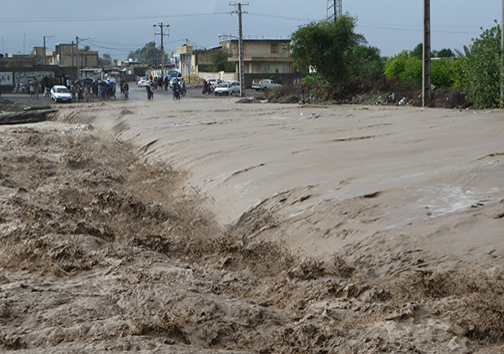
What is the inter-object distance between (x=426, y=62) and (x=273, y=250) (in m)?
22.0

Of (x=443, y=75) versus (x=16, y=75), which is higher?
(x=16, y=75)

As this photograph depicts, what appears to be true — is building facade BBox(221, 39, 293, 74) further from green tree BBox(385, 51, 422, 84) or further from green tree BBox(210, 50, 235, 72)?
green tree BBox(385, 51, 422, 84)

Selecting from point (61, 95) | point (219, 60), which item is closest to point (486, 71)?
point (61, 95)

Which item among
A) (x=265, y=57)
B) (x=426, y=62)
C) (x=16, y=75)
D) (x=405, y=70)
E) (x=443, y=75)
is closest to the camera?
(x=426, y=62)

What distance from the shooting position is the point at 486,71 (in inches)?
1003

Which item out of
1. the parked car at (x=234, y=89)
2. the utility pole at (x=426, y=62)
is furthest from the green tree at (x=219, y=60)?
the utility pole at (x=426, y=62)

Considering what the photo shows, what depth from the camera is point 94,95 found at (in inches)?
2074

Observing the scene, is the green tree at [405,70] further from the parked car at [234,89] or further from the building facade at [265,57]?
the building facade at [265,57]

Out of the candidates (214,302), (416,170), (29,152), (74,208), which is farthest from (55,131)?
(214,302)

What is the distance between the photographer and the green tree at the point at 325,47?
41188 mm

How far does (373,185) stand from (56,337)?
16.0 feet

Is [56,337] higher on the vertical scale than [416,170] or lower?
lower

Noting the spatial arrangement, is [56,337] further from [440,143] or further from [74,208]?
[440,143]

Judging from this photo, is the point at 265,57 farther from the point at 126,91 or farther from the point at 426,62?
the point at 426,62
